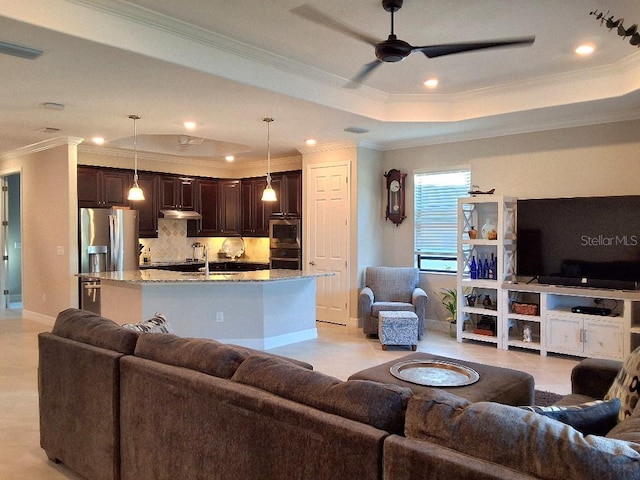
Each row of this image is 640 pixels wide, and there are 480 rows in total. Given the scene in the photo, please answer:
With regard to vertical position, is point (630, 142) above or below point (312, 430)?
above

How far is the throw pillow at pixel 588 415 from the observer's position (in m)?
1.55

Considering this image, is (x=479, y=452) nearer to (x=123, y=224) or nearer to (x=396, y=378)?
(x=396, y=378)

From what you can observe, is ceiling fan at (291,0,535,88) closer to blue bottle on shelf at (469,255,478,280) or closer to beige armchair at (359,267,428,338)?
blue bottle on shelf at (469,255,478,280)

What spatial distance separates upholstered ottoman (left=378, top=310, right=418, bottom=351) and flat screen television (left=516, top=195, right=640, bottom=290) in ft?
4.74

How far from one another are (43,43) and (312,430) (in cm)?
315

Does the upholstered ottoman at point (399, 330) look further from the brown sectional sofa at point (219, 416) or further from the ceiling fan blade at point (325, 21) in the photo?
the ceiling fan blade at point (325, 21)

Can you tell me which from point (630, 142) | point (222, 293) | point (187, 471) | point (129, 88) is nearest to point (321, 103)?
point (129, 88)

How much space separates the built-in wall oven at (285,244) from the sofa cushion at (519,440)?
6.37m

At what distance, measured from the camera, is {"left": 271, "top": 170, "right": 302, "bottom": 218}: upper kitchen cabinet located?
7.92m

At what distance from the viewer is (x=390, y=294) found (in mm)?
6676

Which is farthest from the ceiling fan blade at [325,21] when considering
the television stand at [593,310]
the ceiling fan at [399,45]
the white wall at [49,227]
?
the white wall at [49,227]

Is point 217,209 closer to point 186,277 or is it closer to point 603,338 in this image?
point 186,277

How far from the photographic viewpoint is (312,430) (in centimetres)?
166

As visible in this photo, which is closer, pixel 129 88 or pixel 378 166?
pixel 129 88
